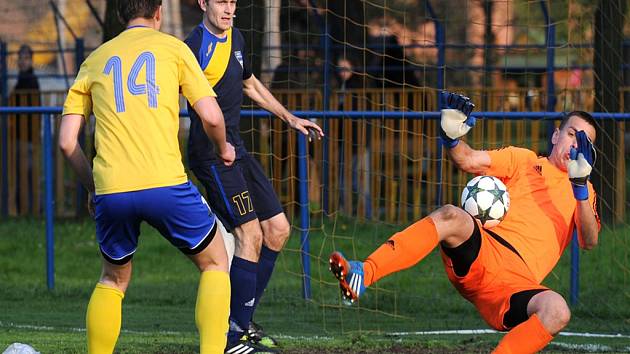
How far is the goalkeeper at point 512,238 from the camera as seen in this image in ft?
19.9

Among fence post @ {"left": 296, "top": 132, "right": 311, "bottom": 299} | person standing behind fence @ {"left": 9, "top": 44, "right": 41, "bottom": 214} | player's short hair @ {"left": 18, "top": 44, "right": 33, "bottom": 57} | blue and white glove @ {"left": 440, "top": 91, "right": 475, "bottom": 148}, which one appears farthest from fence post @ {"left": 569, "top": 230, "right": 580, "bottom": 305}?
player's short hair @ {"left": 18, "top": 44, "right": 33, "bottom": 57}

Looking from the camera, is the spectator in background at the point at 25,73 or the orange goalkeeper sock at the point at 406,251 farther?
the spectator in background at the point at 25,73

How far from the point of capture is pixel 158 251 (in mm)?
13391

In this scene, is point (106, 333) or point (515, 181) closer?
point (106, 333)

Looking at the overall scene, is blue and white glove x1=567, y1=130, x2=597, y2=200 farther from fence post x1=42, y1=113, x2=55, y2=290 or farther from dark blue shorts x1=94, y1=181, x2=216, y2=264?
fence post x1=42, y1=113, x2=55, y2=290

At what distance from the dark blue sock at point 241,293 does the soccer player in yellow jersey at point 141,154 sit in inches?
45.2

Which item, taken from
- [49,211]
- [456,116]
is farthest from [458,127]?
[49,211]

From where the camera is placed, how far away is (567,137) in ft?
22.3

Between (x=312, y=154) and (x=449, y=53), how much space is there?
6.55 meters

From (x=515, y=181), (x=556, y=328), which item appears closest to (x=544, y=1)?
(x=515, y=181)

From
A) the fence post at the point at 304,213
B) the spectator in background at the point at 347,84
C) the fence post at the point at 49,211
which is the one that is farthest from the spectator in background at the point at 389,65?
the fence post at the point at 49,211

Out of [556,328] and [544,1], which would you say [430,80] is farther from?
[556,328]

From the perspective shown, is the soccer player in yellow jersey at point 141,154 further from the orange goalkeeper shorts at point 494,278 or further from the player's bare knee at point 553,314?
the player's bare knee at point 553,314

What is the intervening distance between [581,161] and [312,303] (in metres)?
4.29
